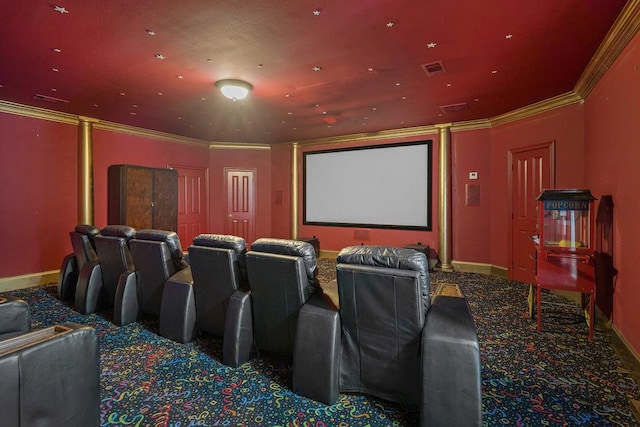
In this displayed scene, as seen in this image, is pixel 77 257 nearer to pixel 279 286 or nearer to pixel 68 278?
pixel 68 278

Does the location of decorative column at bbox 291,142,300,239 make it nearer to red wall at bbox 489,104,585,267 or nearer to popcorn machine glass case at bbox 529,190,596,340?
red wall at bbox 489,104,585,267

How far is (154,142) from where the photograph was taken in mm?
7164

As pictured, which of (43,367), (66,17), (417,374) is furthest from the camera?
(66,17)

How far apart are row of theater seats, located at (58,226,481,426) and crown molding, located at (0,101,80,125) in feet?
13.6

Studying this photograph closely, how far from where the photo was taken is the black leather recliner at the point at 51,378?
1.29 meters

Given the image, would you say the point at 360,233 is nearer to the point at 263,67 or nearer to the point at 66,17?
the point at 263,67

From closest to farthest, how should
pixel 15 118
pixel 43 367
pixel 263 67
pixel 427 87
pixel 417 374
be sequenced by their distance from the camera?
pixel 43 367
pixel 417 374
pixel 263 67
pixel 427 87
pixel 15 118

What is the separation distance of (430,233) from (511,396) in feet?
15.3

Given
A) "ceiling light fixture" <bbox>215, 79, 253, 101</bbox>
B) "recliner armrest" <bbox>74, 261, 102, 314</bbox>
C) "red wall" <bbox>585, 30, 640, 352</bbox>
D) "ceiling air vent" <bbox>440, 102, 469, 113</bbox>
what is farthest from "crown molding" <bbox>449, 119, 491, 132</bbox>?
"recliner armrest" <bbox>74, 261, 102, 314</bbox>

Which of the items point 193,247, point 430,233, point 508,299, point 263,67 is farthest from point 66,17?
point 430,233

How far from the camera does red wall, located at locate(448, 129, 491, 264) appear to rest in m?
6.16

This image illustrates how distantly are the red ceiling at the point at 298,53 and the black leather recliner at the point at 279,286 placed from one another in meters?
1.90

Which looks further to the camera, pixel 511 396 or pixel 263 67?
pixel 263 67

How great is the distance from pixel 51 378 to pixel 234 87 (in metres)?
3.62
